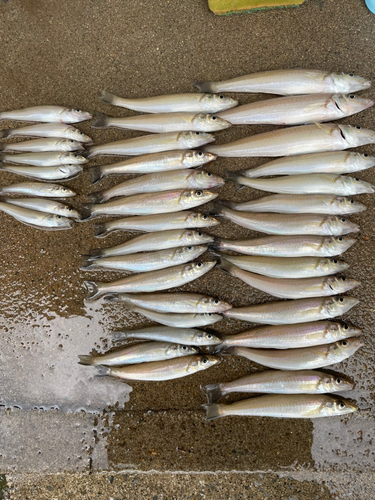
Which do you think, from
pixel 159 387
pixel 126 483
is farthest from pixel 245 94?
pixel 126 483

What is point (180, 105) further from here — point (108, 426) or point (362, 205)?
point (108, 426)

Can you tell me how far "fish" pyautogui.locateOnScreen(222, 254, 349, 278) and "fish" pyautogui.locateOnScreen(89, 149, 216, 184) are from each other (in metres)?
1.06

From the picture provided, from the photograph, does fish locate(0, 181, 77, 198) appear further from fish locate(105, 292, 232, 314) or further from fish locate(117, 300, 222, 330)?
fish locate(117, 300, 222, 330)

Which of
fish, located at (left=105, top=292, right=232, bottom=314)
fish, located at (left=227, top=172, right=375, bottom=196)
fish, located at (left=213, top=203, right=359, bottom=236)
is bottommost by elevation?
fish, located at (left=105, top=292, right=232, bottom=314)

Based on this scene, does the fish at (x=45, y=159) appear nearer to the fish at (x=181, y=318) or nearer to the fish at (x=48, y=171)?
the fish at (x=48, y=171)

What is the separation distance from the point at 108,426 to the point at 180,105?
3.23 metres

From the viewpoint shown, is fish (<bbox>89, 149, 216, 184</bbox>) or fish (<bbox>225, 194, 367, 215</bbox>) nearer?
fish (<bbox>225, 194, 367, 215</bbox>)

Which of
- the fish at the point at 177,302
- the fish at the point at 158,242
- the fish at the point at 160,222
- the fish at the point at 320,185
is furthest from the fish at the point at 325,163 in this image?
the fish at the point at 177,302

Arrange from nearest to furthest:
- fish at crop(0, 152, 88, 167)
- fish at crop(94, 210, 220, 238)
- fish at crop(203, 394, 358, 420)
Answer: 1. fish at crop(203, 394, 358, 420)
2. fish at crop(94, 210, 220, 238)
3. fish at crop(0, 152, 88, 167)

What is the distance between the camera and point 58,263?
129 inches

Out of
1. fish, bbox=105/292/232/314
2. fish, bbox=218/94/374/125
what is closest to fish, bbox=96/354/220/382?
fish, bbox=105/292/232/314

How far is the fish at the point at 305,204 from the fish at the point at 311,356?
3.85ft

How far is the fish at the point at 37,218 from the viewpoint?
3203 mm

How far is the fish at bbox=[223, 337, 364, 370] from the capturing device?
2783mm
